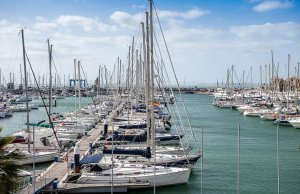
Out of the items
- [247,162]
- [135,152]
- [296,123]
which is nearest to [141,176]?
[135,152]

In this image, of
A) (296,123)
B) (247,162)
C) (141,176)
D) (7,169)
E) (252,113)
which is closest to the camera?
(7,169)

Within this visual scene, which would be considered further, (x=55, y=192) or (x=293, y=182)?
(x=293, y=182)

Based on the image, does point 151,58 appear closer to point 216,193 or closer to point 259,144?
point 216,193

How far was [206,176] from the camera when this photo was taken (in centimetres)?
3447

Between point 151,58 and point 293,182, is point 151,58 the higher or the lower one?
the higher one

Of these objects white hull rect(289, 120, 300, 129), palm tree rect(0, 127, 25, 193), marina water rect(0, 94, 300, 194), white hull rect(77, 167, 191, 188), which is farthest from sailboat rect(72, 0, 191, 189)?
white hull rect(289, 120, 300, 129)

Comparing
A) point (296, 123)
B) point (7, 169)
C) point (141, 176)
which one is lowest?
point (141, 176)

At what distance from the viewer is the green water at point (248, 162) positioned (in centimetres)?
3122

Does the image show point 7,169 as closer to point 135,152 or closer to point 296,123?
point 135,152

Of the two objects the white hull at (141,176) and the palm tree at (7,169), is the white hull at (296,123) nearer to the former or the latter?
the white hull at (141,176)

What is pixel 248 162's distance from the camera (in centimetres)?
4041

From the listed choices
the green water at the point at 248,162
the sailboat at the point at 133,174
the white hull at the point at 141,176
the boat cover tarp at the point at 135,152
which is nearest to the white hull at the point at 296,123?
the green water at the point at 248,162

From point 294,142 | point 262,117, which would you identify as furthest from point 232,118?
point 294,142

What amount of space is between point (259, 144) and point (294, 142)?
5232mm
